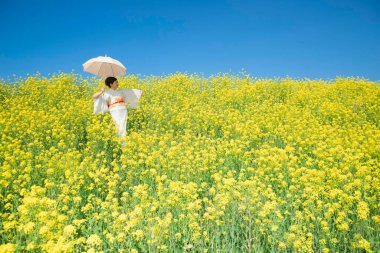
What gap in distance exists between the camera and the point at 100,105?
30.6ft

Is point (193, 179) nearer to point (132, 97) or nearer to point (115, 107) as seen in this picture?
point (115, 107)

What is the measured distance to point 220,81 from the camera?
18.8 m

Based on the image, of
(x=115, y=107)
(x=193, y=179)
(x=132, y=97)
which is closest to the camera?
(x=193, y=179)

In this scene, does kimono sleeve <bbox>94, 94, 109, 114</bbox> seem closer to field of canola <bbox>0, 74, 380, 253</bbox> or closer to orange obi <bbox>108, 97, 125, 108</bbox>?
orange obi <bbox>108, 97, 125, 108</bbox>

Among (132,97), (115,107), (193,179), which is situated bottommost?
(193,179)

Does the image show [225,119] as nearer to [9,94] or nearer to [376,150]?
[376,150]

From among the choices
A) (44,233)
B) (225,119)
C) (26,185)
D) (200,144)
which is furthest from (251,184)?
(225,119)

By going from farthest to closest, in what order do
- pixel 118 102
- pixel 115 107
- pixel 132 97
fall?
pixel 132 97 < pixel 118 102 < pixel 115 107

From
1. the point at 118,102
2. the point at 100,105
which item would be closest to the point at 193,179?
the point at 118,102

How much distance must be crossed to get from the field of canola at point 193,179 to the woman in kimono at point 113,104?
0.36m

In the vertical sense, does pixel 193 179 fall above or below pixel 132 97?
below

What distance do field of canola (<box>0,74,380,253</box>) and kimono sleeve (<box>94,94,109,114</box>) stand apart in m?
0.43

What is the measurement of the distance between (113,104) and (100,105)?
0.40m

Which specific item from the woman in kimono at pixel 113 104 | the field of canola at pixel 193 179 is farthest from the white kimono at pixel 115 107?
the field of canola at pixel 193 179
